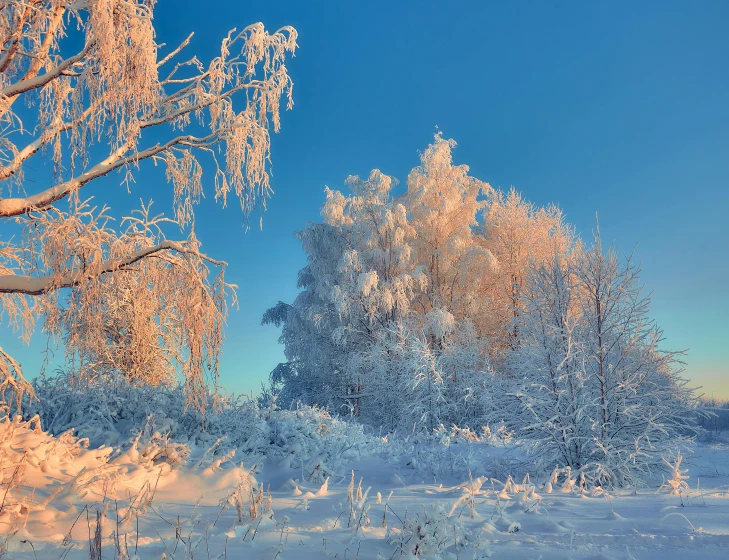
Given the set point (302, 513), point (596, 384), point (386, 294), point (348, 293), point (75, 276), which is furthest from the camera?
point (348, 293)

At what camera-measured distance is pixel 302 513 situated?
14.9 ft

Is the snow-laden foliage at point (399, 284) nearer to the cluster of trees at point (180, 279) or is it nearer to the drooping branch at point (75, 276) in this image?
the cluster of trees at point (180, 279)

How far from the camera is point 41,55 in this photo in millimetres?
6180

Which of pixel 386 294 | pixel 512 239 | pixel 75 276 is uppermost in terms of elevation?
pixel 512 239

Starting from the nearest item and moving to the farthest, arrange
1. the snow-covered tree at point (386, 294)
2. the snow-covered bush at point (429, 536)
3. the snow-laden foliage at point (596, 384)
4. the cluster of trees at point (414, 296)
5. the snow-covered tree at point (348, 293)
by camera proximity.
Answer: the snow-covered bush at point (429, 536)
the snow-laden foliage at point (596, 384)
the cluster of trees at point (414, 296)
the snow-covered tree at point (386, 294)
the snow-covered tree at point (348, 293)

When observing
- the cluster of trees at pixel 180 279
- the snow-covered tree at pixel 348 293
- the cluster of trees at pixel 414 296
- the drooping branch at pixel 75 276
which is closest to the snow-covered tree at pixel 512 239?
the cluster of trees at pixel 414 296

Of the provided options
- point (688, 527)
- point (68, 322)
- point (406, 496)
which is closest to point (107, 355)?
point (68, 322)

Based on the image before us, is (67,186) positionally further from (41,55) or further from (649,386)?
(649,386)

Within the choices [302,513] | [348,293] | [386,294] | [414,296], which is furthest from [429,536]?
[414,296]

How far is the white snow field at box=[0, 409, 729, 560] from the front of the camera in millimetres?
3389

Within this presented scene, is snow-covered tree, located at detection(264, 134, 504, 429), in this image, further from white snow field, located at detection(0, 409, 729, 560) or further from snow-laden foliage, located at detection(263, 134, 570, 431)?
Answer: white snow field, located at detection(0, 409, 729, 560)

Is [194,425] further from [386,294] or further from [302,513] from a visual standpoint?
[386,294]

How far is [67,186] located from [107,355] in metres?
6.87

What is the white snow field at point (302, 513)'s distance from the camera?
339 cm
